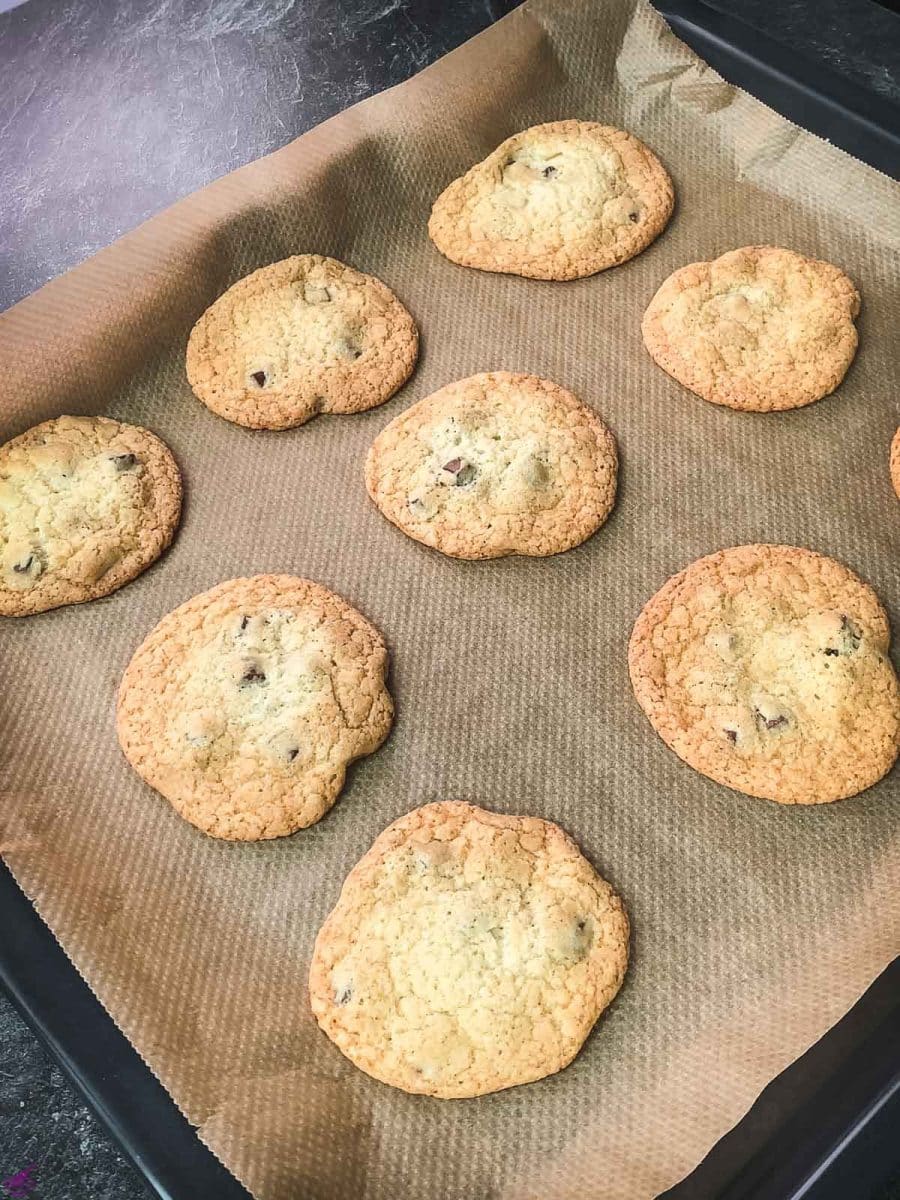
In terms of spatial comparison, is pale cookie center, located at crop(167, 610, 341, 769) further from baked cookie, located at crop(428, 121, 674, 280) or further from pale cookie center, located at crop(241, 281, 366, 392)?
baked cookie, located at crop(428, 121, 674, 280)

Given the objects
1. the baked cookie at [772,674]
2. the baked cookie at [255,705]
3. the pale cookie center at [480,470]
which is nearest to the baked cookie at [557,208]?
the pale cookie center at [480,470]

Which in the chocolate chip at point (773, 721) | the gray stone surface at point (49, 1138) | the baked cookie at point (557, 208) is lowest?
the chocolate chip at point (773, 721)

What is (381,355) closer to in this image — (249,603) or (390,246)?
(390,246)

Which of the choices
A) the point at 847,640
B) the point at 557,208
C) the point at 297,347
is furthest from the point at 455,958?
the point at 557,208

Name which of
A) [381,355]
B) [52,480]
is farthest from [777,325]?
[52,480]

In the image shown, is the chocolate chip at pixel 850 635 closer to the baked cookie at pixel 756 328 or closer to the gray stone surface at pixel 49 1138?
the baked cookie at pixel 756 328

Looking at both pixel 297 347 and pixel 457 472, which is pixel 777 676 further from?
pixel 297 347

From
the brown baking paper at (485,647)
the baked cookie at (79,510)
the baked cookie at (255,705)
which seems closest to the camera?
the brown baking paper at (485,647)
